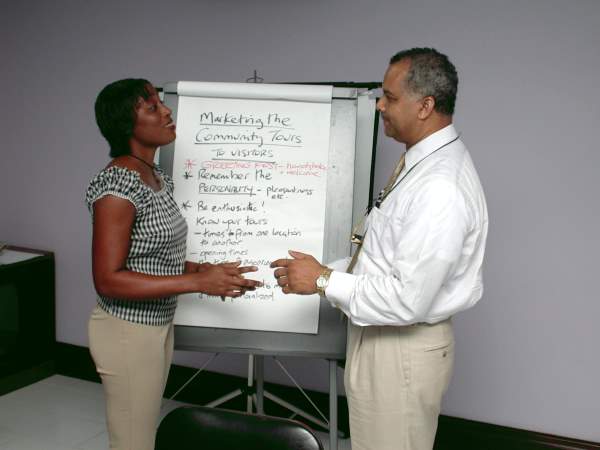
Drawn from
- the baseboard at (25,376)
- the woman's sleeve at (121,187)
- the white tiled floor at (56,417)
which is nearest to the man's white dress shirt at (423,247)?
the woman's sleeve at (121,187)

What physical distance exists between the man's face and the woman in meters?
0.60

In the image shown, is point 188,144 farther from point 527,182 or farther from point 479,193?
point 527,182

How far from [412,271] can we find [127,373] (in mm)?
832

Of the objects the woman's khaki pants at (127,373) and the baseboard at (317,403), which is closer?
the woman's khaki pants at (127,373)

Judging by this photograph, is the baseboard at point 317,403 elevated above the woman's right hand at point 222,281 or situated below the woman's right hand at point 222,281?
below

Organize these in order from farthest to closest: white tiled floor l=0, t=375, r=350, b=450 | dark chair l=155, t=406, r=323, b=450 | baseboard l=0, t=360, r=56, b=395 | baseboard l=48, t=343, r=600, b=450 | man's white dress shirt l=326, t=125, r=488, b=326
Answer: baseboard l=0, t=360, r=56, b=395, white tiled floor l=0, t=375, r=350, b=450, baseboard l=48, t=343, r=600, b=450, man's white dress shirt l=326, t=125, r=488, b=326, dark chair l=155, t=406, r=323, b=450

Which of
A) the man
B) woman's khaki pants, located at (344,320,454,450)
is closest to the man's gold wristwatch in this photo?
the man

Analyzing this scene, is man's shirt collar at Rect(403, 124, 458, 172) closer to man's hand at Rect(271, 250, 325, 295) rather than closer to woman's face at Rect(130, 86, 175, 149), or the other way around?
man's hand at Rect(271, 250, 325, 295)

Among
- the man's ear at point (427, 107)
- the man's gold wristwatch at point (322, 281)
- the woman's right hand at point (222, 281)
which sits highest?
the man's ear at point (427, 107)

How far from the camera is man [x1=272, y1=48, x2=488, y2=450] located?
136 centimetres

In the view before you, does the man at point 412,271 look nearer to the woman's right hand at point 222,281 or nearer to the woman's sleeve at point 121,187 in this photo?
the woman's right hand at point 222,281

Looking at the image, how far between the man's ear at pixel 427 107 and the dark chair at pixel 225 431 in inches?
31.9

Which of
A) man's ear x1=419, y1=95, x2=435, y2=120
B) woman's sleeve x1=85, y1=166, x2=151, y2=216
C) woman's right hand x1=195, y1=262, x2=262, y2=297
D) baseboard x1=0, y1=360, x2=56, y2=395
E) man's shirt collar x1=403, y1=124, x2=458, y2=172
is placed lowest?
baseboard x1=0, y1=360, x2=56, y2=395

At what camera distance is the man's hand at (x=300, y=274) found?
5.03 ft
